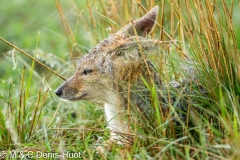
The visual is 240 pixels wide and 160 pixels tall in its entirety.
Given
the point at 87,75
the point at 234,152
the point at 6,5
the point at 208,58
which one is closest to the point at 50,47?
the point at 6,5

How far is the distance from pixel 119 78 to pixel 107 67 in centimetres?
13

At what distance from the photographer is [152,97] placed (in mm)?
3564

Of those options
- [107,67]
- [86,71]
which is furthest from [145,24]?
[86,71]

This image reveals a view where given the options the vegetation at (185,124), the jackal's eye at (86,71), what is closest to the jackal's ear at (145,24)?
the vegetation at (185,124)

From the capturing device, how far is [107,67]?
4.13 metres

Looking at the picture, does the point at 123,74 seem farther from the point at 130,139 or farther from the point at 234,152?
the point at 234,152

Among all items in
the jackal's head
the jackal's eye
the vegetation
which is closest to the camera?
the vegetation

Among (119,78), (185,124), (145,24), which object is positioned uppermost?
(145,24)

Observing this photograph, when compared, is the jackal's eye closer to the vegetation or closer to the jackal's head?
the jackal's head

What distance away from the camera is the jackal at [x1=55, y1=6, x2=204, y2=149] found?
155 inches

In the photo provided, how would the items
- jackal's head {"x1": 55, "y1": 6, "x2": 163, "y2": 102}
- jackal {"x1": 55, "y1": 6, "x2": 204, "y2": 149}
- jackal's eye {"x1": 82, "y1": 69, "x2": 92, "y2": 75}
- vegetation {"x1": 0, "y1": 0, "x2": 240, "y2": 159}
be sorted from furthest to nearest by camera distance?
jackal's eye {"x1": 82, "y1": 69, "x2": 92, "y2": 75}, jackal's head {"x1": 55, "y1": 6, "x2": 163, "y2": 102}, jackal {"x1": 55, "y1": 6, "x2": 204, "y2": 149}, vegetation {"x1": 0, "y1": 0, "x2": 240, "y2": 159}

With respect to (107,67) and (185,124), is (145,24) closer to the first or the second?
(107,67)

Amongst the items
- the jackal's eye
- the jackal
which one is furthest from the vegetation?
the jackal's eye

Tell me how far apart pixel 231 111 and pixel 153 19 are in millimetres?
986
